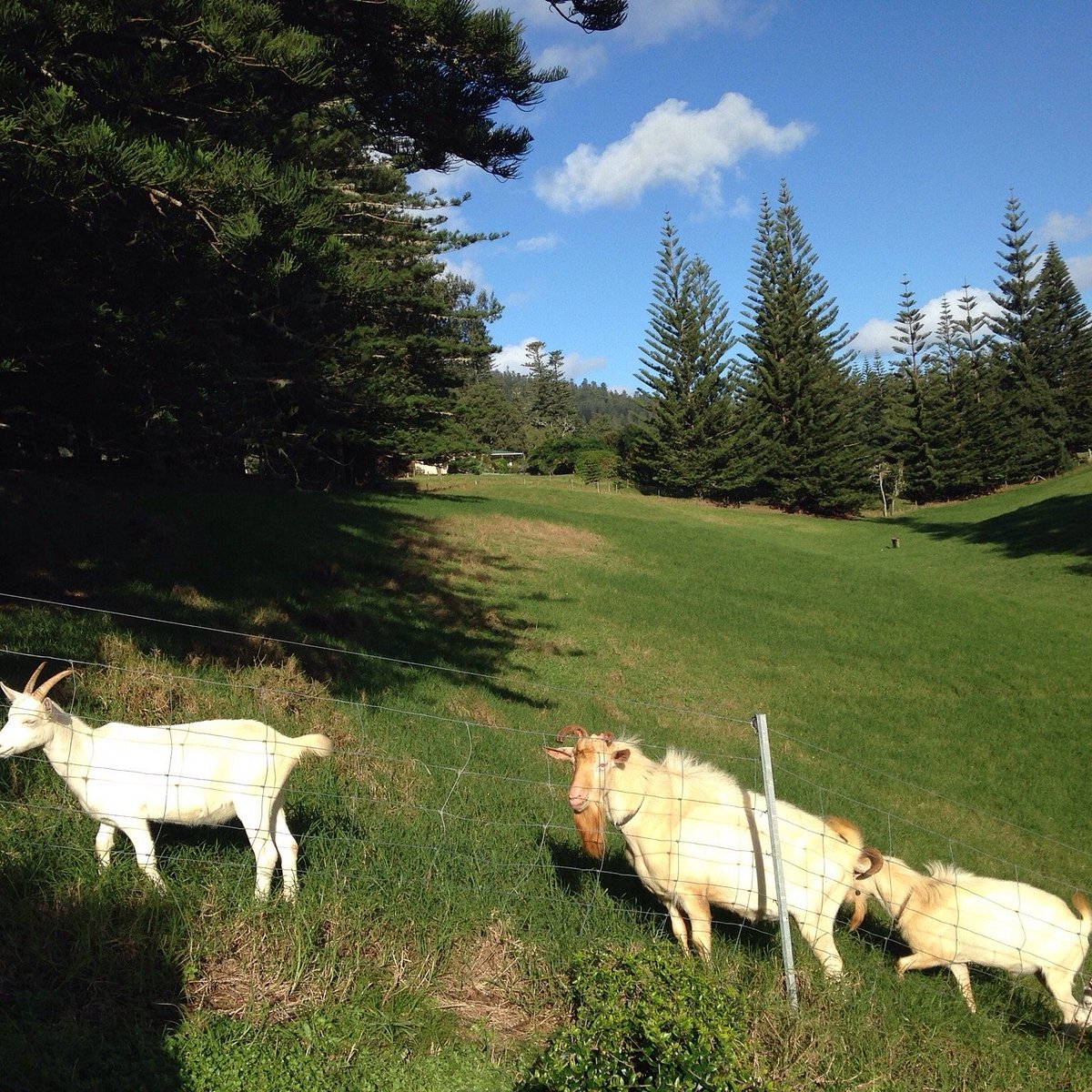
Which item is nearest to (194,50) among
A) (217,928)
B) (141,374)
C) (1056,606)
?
(141,374)

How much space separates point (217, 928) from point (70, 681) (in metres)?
3.13

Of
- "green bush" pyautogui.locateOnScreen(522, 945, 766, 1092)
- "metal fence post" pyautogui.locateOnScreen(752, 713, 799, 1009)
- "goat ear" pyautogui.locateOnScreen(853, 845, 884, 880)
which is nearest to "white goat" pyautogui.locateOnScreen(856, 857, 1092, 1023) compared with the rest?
"goat ear" pyautogui.locateOnScreen(853, 845, 884, 880)

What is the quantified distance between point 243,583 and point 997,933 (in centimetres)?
959

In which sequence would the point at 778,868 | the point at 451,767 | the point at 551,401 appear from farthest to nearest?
the point at 551,401 < the point at 451,767 < the point at 778,868

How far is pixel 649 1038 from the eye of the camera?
3105mm

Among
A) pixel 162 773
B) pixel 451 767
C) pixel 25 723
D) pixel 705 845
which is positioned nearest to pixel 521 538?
pixel 451 767

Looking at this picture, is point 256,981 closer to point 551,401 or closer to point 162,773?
point 162,773

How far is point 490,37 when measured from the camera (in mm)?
5938

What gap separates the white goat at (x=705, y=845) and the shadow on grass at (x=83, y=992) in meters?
2.14

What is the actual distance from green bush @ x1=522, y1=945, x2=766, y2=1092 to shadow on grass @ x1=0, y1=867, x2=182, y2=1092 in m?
1.38

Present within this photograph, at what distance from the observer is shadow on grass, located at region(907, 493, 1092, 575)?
29.6m

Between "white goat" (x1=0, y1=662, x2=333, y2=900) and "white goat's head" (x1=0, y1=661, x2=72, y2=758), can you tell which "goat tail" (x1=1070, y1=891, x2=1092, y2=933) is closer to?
"white goat" (x1=0, y1=662, x2=333, y2=900)

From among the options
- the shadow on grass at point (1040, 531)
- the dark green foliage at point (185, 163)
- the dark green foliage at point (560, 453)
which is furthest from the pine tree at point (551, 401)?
the dark green foliage at point (185, 163)

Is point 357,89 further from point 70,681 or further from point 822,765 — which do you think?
point 822,765
